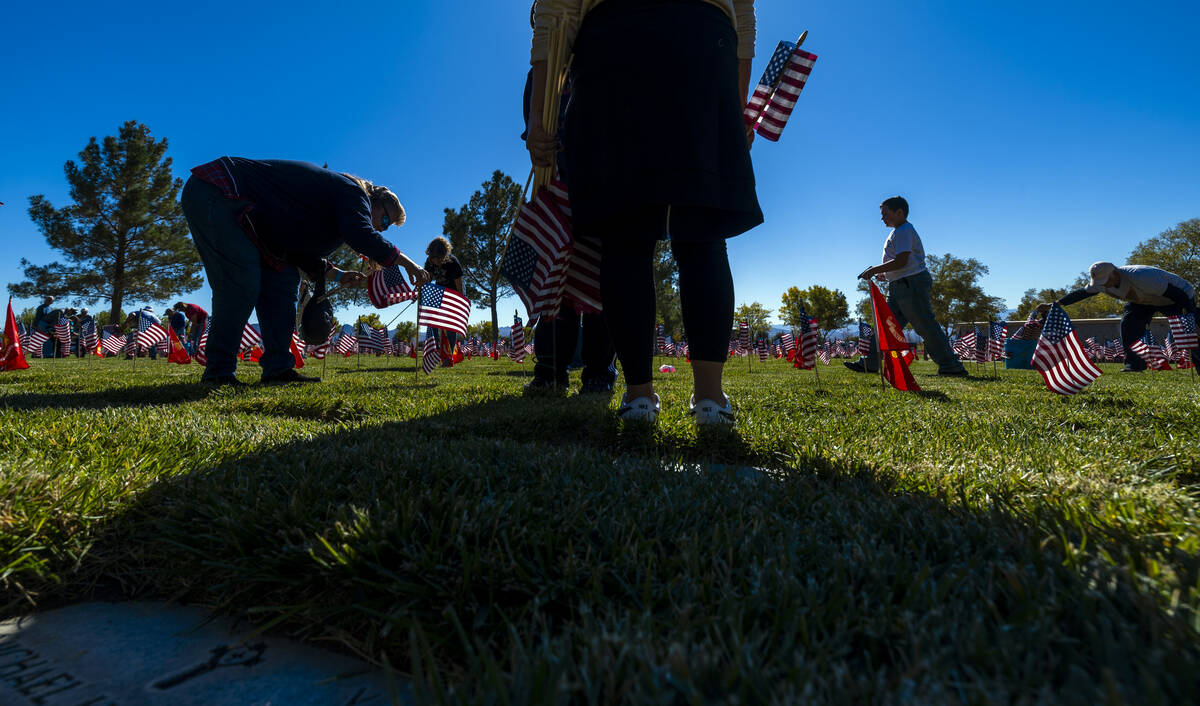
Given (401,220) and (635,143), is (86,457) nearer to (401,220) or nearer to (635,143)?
(635,143)

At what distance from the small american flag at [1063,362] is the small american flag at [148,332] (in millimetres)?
17492

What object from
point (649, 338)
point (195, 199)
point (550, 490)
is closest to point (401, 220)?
point (195, 199)

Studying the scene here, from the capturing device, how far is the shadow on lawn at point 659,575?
0.60 meters

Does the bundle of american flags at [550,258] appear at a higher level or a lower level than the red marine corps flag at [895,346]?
higher

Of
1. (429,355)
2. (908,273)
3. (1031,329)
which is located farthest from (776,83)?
(1031,329)

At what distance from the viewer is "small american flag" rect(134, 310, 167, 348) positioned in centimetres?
1379

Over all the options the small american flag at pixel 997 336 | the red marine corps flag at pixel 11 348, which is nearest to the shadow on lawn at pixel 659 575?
the red marine corps flag at pixel 11 348

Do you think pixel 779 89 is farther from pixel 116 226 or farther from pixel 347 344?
pixel 116 226

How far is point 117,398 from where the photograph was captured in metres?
3.71

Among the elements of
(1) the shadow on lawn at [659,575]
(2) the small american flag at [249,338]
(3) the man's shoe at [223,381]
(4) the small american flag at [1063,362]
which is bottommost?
(1) the shadow on lawn at [659,575]

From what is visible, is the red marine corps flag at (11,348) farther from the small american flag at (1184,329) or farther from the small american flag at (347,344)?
the small american flag at (1184,329)

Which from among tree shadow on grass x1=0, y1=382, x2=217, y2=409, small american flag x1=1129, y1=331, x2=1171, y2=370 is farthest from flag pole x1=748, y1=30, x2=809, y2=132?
small american flag x1=1129, y1=331, x2=1171, y2=370

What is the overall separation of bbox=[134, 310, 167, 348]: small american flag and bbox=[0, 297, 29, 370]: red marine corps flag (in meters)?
3.97

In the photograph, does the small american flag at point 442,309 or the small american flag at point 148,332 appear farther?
the small american flag at point 148,332
